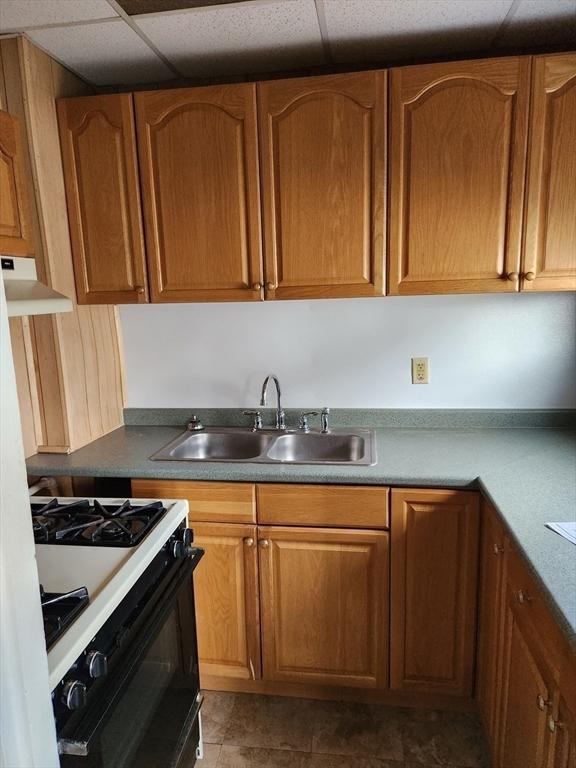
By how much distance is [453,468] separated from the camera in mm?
1743

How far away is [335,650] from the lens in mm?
1880

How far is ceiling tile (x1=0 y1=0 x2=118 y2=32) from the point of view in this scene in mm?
1552

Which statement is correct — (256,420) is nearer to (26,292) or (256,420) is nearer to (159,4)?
(26,292)

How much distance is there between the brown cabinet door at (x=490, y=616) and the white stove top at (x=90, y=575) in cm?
92

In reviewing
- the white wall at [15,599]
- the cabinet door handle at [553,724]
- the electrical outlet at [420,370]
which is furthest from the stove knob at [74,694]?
the electrical outlet at [420,370]

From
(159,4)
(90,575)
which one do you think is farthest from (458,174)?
(90,575)

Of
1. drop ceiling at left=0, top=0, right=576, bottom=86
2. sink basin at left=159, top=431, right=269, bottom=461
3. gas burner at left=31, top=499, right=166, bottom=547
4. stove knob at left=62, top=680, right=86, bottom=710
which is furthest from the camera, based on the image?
sink basin at left=159, top=431, right=269, bottom=461

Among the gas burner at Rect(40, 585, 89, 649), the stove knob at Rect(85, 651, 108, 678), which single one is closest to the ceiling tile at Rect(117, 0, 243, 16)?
the gas burner at Rect(40, 585, 89, 649)

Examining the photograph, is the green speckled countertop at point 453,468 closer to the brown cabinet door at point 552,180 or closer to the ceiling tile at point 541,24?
the brown cabinet door at point 552,180

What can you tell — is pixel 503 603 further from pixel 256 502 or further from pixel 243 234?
pixel 243 234

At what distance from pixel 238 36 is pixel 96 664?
1.84 meters

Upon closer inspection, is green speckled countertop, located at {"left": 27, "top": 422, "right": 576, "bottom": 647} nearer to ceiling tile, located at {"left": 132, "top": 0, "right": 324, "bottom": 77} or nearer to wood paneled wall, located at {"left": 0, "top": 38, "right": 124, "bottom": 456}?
wood paneled wall, located at {"left": 0, "top": 38, "right": 124, "bottom": 456}

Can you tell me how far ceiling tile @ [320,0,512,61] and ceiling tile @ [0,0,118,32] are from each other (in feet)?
2.19

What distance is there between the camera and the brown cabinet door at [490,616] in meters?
1.51
